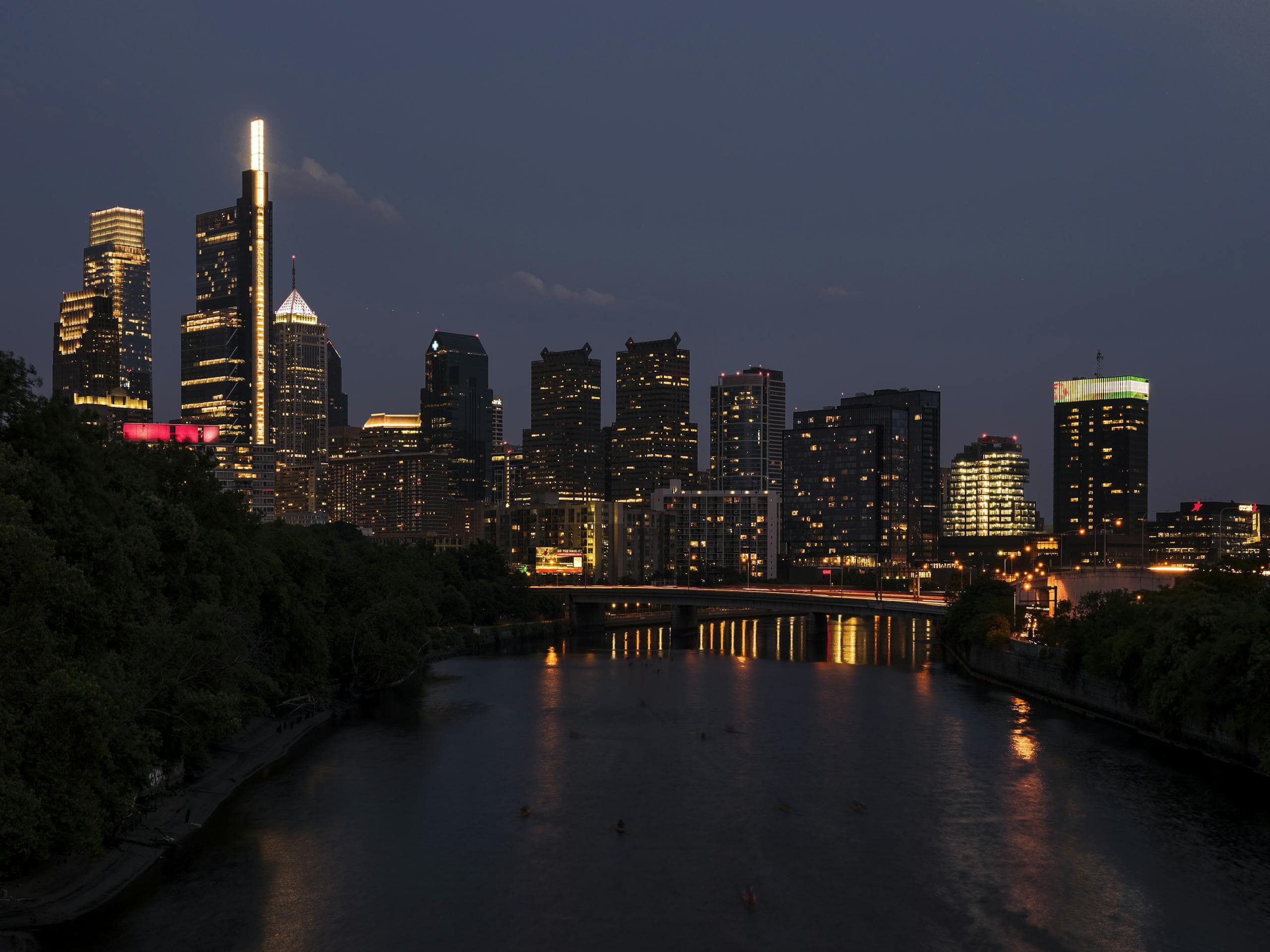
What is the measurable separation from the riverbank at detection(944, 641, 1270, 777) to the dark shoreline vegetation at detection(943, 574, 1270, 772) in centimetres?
59

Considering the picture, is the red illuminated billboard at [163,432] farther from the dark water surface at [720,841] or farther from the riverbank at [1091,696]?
the riverbank at [1091,696]

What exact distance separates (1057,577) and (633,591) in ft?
224

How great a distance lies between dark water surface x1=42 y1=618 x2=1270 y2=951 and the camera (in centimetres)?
4606

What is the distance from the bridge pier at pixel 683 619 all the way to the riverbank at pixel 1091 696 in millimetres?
54405

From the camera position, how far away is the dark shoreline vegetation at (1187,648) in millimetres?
68375

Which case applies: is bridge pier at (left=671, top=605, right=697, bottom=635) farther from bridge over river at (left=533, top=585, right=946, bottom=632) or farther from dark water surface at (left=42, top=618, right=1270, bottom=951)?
dark water surface at (left=42, top=618, right=1270, bottom=951)

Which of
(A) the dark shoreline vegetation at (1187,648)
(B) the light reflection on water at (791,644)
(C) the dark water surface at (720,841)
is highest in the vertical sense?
(A) the dark shoreline vegetation at (1187,648)

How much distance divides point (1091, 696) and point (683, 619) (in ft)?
315

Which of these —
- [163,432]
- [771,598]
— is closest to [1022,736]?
[771,598]

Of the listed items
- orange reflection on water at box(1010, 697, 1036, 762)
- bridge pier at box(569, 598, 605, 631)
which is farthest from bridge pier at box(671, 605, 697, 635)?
orange reflection on water at box(1010, 697, 1036, 762)

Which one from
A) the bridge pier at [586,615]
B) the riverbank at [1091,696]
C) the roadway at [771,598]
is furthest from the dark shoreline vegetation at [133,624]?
the bridge pier at [586,615]

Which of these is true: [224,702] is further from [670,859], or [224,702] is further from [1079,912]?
[1079,912]

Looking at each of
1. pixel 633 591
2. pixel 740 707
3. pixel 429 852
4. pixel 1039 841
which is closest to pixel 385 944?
→ pixel 429 852

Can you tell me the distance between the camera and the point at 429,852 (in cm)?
5553
